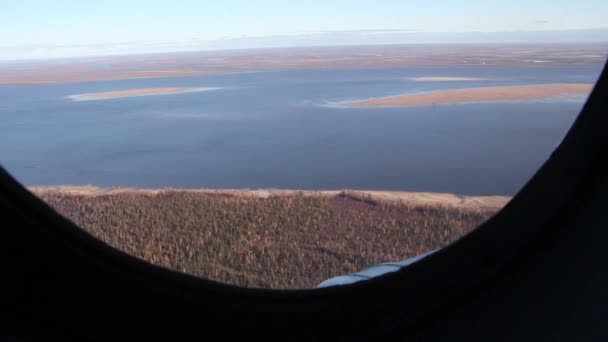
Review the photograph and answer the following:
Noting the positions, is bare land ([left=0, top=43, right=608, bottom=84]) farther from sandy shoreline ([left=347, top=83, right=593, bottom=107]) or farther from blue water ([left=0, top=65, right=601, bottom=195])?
blue water ([left=0, top=65, right=601, bottom=195])

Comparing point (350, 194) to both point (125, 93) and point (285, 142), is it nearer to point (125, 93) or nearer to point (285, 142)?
point (285, 142)

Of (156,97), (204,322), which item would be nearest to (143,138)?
(156,97)

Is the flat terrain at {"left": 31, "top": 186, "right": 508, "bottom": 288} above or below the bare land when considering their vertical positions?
below

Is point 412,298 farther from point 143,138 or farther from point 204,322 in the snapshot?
point 143,138

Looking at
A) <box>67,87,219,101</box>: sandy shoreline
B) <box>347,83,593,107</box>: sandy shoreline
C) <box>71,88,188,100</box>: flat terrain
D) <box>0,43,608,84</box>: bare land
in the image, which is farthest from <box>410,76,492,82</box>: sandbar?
<box>71,88,188,100</box>: flat terrain

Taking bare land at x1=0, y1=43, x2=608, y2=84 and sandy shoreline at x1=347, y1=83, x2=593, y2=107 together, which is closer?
sandy shoreline at x1=347, y1=83, x2=593, y2=107

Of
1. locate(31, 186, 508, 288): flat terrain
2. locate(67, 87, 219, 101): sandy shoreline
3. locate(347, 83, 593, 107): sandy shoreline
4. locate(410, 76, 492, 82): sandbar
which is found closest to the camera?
locate(31, 186, 508, 288): flat terrain
